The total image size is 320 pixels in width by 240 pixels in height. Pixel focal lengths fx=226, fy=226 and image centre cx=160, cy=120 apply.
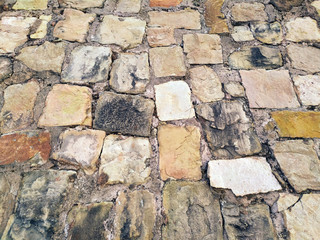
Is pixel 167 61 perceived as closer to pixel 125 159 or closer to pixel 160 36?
pixel 160 36

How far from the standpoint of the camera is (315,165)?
3.94 feet

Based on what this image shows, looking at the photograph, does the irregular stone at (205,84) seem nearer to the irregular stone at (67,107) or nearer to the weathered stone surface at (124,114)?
the weathered stone surface at (124,114)

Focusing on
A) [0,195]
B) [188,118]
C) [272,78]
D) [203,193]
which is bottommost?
[0,195]

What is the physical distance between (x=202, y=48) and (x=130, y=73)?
0.58 metres

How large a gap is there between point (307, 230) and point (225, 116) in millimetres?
672

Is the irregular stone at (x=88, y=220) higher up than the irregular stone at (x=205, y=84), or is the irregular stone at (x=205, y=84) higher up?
the irregular stone at (x=205, y=84)

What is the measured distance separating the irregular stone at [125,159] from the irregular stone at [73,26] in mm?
905

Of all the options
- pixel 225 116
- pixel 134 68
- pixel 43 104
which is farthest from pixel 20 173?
pixel 225 116

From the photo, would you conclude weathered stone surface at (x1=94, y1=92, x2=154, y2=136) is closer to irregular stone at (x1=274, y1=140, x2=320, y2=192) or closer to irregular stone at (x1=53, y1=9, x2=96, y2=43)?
irregular stone at (x1=53, y1=9, x2=96, y2=43)

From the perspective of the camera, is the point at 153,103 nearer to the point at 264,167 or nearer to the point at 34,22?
the point at 264,167

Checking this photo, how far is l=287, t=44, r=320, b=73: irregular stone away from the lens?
1.62m

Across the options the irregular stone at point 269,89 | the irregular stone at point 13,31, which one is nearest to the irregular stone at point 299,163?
the irregular stone at point 269,89

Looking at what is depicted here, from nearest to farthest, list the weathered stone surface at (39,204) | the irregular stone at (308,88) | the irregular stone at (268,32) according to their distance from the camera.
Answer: the weathered stone surface at (39,204) < the irregular stone at (308,88) < the irregular stone at (268,32)

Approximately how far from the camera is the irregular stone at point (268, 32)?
176cm
